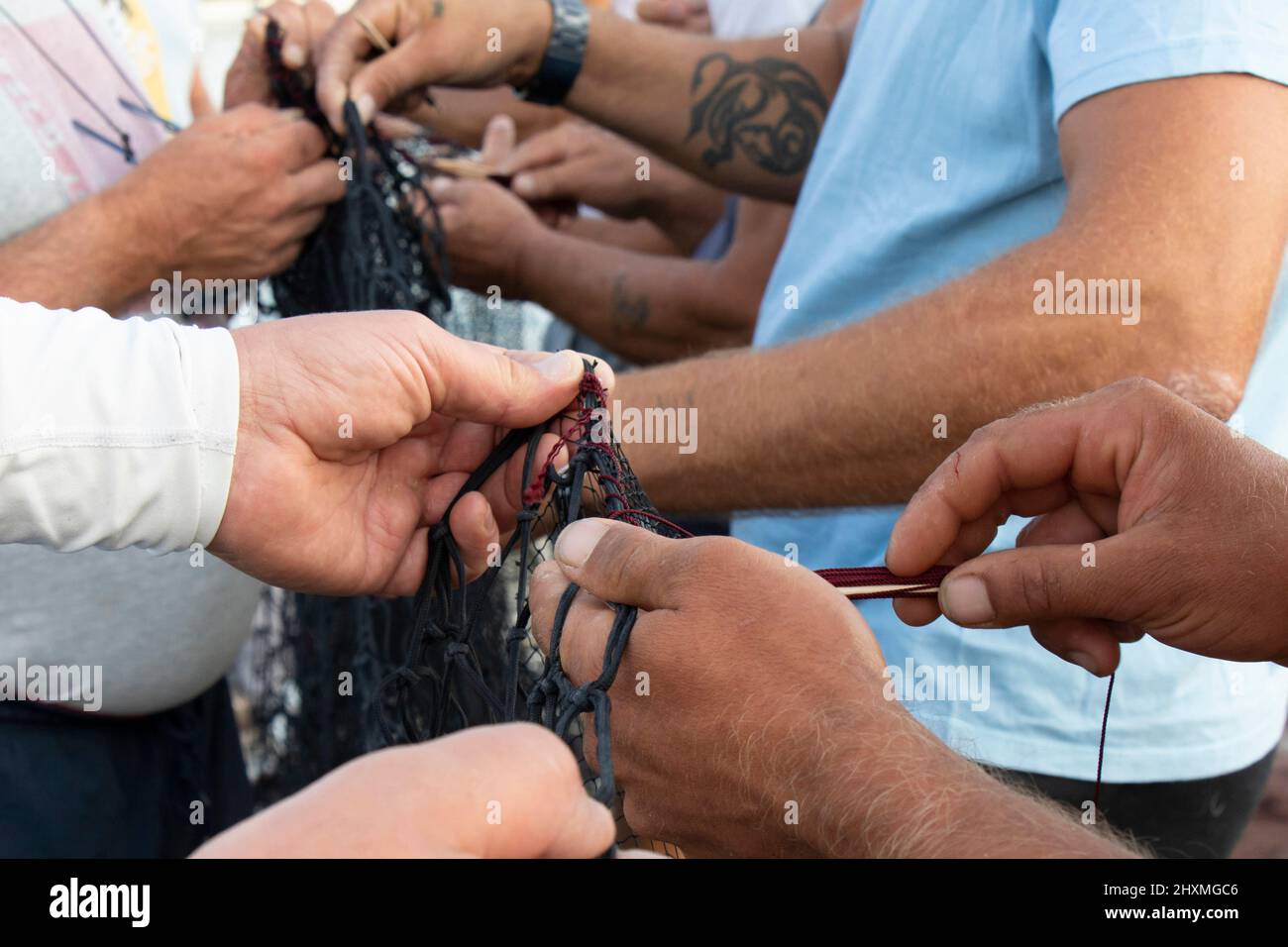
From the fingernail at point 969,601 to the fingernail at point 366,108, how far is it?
1349 mm

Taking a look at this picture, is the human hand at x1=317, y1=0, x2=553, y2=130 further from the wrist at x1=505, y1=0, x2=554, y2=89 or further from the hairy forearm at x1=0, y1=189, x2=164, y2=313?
the hairy forearm at x1=0, y1=189, x2=164, y2=313

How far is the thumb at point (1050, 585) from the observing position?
1112 millimetres

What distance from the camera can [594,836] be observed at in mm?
666

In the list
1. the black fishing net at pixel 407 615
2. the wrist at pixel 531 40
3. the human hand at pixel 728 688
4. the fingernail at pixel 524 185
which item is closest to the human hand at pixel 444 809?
the black fishing net at pixel 407 615

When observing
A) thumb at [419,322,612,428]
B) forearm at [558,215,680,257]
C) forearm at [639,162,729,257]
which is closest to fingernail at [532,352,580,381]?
thumb at [419,322,612,428]

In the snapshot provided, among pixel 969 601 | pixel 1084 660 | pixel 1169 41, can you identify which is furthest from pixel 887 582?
pixel 1169 41

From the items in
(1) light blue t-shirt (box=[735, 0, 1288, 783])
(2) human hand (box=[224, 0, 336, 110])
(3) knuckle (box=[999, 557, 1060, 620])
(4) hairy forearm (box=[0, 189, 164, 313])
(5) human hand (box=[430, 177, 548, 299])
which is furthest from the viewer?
(5) human hand (box=[430, 177, 548, 299])

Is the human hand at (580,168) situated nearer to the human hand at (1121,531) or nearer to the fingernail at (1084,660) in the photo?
the human hand at (1121,531)

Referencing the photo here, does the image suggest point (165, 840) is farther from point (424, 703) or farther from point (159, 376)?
point (159, 376)

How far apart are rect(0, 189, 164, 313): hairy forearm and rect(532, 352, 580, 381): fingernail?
2.75 ft

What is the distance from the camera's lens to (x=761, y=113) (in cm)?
239

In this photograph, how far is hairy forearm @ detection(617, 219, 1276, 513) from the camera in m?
1.33

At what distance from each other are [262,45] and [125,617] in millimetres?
1149

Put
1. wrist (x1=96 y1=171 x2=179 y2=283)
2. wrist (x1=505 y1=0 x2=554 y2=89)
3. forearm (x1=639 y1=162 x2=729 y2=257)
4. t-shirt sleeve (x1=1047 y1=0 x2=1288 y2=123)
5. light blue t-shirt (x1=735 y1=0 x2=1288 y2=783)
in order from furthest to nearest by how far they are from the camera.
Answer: forearm (x1=639 y1=162 x2=729 y2=257), wrist (x1=505 y1=0 x2=554 y2=89), wrist (x1=96 y1=171 x2=179 y2=283), light blue t-shirt (x1=735 y1=0 x2=1288 y2=783), t-shirt sleeve (x1=1047 y1=0 x2=1288 y2=123)
